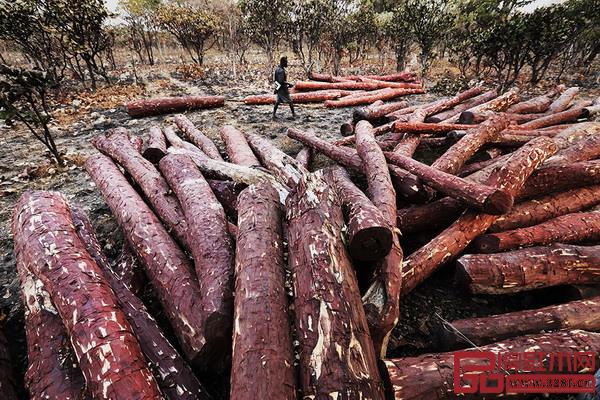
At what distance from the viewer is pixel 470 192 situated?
2646 mm

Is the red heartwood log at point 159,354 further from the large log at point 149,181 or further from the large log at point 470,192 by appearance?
the large log at point 470,192

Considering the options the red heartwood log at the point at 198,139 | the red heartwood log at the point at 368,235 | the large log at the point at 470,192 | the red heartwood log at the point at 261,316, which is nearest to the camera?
the red heartwood log at the point at 261,316

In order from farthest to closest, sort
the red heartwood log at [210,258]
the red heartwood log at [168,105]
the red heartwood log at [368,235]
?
the red heartwood log at [168,105], the red heartwood log at [368,235], the red heartwood log at [210,258]

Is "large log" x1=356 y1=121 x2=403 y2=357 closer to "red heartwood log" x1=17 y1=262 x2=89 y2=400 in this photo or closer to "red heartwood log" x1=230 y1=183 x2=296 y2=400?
"red heartwood log" x1=230 y1=183 x2=296 y2=400

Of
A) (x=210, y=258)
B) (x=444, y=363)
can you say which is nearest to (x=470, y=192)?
(x=444, y=363)

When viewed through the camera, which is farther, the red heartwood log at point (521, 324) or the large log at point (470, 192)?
the large log at point (470, 192)

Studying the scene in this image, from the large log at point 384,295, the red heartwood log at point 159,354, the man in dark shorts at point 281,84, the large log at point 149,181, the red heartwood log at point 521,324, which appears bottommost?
the red heartwood log at point 521,324

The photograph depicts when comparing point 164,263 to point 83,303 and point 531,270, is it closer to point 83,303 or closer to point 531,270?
point 83,303

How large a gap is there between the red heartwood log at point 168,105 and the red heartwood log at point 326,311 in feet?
24.1

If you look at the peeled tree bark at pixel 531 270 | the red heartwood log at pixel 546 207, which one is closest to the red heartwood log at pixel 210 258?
the peeled tree bark at pixel 531 270

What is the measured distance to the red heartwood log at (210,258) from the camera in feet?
5.77

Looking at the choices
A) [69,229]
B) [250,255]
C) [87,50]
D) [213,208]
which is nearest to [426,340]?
[250,255]

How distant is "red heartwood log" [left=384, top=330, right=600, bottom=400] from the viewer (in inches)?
63.6

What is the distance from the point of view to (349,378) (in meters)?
1.38
